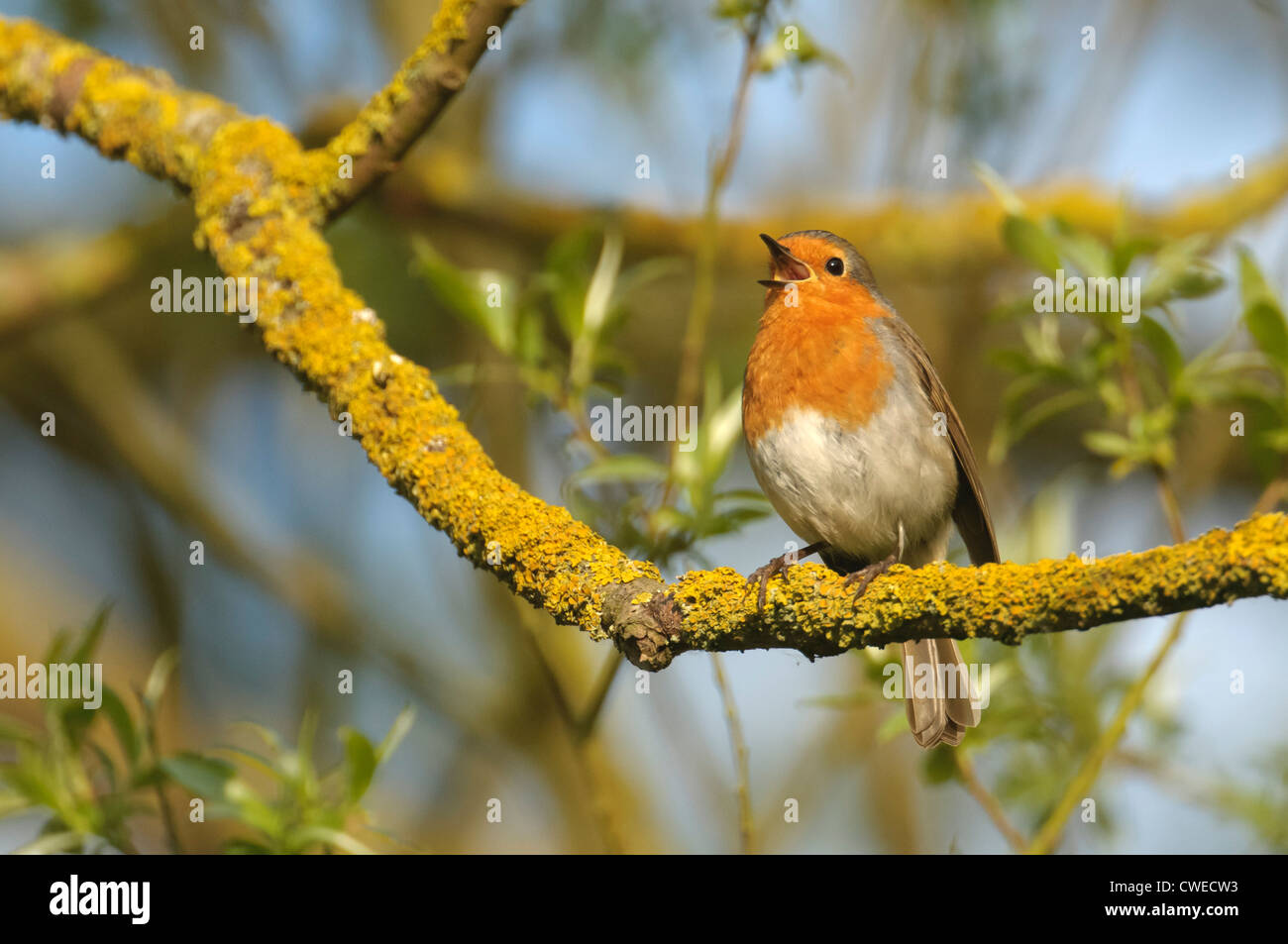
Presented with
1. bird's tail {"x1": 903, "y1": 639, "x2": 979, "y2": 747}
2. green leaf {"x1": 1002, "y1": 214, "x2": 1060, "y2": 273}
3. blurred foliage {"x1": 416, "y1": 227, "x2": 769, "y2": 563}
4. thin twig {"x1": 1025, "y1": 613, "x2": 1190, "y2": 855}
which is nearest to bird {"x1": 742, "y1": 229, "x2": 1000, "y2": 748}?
bird's tail {"x1": 903, "y1": 639, "x2": 979, "y2": 747}

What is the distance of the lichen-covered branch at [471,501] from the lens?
1831 mm

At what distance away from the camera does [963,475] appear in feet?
13.1

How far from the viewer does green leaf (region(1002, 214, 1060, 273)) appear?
3338mm

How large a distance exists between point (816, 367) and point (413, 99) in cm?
159

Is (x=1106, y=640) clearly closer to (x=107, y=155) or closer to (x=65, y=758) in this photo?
(x=65, y=758)

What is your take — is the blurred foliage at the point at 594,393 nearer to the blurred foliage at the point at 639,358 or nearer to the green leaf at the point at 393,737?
the blurred foliage at the point at 639,358

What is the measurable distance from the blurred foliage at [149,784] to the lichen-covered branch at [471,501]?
85 centimetres

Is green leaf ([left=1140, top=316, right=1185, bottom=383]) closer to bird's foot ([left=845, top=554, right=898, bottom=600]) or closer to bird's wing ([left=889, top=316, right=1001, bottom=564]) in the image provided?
bird's wing ([left=889, top=316, right=1001, bottom=564])

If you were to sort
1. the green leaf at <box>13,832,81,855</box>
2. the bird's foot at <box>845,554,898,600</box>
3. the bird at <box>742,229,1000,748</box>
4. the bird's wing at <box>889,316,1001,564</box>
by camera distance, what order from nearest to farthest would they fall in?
1. the bird's foot at <box>845,554,898,600</box>
2. the green leaf at <box>13,832,81,855</box>
3. the bird at <box>742,229,1000,748</box>
4. the bird's wing at <box>889,316,1001,564</box>

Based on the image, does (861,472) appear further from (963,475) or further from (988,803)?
(988,803)

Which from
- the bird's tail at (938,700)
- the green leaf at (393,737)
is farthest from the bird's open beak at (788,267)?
the green leaf at (393,737)

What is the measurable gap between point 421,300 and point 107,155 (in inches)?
108

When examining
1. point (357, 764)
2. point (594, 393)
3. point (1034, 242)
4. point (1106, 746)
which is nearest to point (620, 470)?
point (594, 393)

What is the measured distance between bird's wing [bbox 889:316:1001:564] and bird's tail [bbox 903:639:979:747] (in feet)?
1.28
